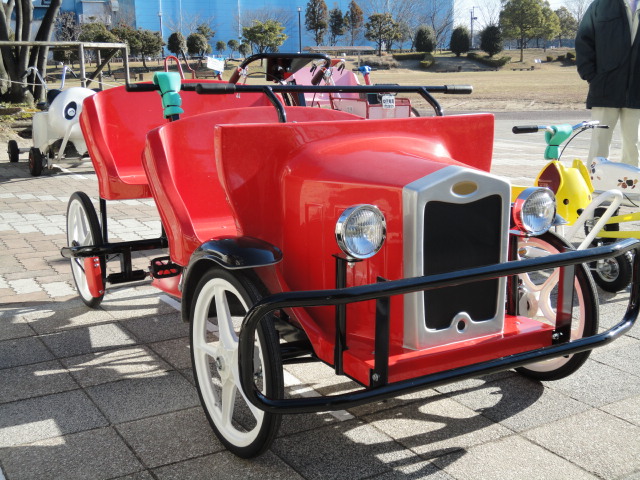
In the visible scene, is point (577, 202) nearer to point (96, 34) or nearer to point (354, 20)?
point (96, 34)

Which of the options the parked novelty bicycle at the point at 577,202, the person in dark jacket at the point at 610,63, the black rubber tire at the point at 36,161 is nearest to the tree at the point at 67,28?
the black rubber tire at the point at 36,161

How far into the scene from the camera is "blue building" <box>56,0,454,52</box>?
77.0m

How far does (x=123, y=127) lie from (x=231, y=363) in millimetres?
2788

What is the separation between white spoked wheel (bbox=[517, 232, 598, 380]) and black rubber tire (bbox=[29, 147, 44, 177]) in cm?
875

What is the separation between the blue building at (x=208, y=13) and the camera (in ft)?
253

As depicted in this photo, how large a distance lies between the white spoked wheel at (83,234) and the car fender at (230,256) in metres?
1.52

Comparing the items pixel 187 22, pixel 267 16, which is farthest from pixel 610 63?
pixel 187 22

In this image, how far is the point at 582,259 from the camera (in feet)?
9.00

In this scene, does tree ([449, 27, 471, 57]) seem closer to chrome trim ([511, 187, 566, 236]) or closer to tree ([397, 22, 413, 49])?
tree ([397, 22, 413, 49])

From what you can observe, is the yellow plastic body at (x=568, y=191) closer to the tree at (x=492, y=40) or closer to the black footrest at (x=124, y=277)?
the black footrest at (x=124, y=277)

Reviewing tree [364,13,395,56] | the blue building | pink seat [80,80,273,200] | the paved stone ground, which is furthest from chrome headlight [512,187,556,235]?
the blue building

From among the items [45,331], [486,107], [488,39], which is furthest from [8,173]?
[488,39]

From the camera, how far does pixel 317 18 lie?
80.0 metres

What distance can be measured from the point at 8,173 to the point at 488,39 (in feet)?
192
